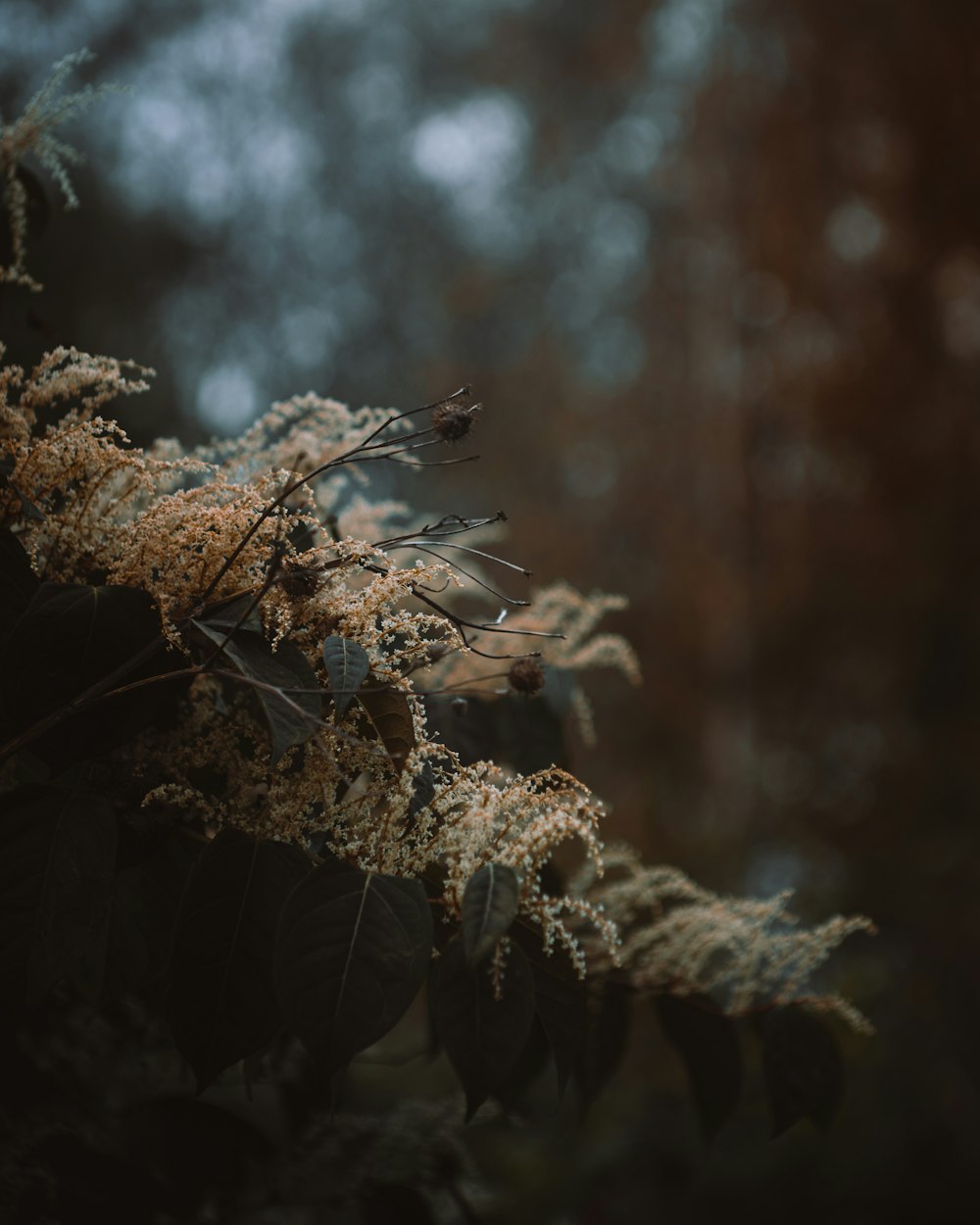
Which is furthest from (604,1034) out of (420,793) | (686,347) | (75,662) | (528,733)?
(686,347)

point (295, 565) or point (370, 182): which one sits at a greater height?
point (370, 182)

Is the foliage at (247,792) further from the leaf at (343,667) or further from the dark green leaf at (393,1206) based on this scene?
the dark green leaf at (393,1206)

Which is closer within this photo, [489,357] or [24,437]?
[24,437]

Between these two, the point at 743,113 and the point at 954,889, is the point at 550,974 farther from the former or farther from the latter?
the point at 743,113

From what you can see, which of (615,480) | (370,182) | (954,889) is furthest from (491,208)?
(954,889)

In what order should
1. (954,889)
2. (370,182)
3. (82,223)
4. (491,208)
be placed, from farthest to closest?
(491,208) < (370,182) < (954,889) < (82,223)

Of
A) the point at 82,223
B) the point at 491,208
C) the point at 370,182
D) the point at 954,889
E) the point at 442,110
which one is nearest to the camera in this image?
the point at 82,223

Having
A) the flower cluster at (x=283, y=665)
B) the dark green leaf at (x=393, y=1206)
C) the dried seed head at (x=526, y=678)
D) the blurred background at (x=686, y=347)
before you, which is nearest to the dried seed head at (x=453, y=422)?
the flower cluster at (x=283, y=665)
